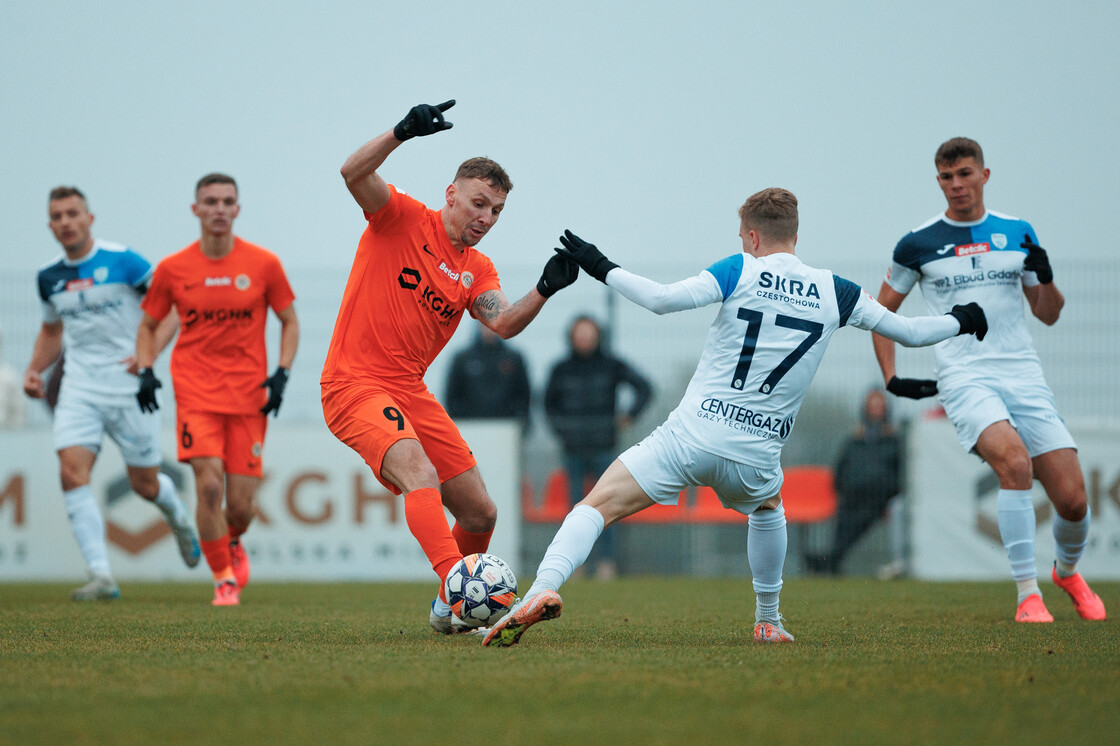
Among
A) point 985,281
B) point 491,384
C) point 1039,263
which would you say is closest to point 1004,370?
point 985,281

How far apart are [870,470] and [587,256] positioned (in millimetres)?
8045

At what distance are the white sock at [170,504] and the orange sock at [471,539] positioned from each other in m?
3.54

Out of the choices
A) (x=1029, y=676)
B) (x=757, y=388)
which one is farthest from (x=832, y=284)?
(x=1029, y=676)

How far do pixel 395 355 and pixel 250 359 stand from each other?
2.58 meters

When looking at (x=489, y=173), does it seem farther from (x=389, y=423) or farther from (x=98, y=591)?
(x=98, y=591)

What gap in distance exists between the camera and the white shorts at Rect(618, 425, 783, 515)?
465cm

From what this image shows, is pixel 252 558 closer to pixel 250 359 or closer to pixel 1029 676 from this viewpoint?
pixel 250 359

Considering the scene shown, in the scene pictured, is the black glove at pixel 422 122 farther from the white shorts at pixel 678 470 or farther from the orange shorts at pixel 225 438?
the orange shorts at pixel 225 438

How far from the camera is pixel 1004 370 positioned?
657 centimetres

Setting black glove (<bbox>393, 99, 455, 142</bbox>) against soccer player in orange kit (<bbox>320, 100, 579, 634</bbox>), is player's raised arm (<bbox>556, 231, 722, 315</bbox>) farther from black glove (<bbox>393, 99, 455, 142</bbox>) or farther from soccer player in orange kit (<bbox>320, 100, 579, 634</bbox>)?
black glove (<bbox>393, 99, 455, 142</bbox>)

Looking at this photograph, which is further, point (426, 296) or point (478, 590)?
point (426, 296)

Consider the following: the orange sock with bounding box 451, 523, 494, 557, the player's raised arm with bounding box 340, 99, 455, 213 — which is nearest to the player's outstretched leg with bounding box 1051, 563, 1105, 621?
the orange sock with bounding box 451, 523, 494, 557

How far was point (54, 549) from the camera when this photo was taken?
1184 centimetres

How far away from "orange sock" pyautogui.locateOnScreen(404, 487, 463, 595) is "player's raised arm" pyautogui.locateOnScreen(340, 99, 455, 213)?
137 centimetres
